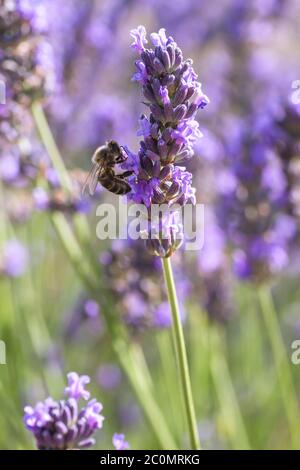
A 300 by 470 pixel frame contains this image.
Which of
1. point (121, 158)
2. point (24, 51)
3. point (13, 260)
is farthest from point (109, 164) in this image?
point (13, 260)

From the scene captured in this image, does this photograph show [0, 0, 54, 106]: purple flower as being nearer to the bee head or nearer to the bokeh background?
the bokeh background

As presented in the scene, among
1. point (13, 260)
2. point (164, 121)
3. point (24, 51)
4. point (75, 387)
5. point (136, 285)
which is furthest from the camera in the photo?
point (13, 260)

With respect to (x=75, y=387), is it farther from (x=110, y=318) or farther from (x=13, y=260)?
(x=13, y=260)

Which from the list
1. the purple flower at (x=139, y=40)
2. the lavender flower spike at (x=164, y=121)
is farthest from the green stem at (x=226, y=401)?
the purple flower at (x=139, y=40)

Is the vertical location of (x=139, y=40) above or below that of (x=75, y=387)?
above

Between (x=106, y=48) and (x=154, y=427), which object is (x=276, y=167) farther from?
(x=106, y=48)

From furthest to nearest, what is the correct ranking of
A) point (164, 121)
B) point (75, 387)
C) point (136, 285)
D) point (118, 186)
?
point (136, 285), point (118, 186), point (75, 387), point (164, 121)

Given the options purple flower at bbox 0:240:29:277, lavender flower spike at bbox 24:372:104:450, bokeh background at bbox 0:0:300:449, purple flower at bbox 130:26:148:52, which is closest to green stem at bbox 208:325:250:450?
bokeh background at bbox 0:0:300:449
